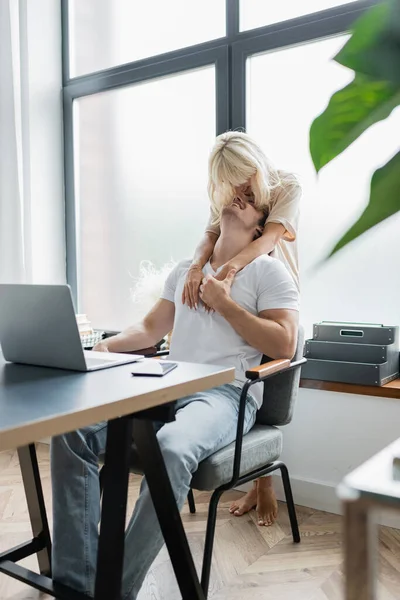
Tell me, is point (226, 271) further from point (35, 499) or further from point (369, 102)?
point (369, 102)

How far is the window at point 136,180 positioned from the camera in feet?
10.1

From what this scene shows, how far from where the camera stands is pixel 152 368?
1.41 meters

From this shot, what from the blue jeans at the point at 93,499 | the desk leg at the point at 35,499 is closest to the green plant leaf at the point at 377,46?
the blue jeans at the point at 93,499

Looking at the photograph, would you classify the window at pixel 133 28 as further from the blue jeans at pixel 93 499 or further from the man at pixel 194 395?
the blue jeans at pixel 93 499

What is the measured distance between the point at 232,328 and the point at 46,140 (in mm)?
2055

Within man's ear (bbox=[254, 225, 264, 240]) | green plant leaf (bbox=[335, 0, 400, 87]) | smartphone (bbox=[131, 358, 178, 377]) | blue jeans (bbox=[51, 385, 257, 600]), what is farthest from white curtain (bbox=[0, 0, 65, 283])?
green plant leaf (bbox=[335, 0, 400, 87])

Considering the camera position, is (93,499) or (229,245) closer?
(93,499)

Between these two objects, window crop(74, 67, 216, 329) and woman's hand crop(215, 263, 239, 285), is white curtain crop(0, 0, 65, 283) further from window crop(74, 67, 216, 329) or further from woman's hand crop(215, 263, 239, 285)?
woman's hand crop(215, 263, 239, 285)

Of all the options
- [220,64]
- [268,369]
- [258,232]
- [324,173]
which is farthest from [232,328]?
[220,64]

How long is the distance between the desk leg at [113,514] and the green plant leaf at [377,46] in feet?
3.71

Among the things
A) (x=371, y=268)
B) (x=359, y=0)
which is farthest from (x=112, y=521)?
(x=359, y=0)

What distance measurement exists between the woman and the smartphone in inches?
23.2

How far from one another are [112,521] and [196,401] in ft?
1.58

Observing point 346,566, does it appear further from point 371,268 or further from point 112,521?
point 371,268
